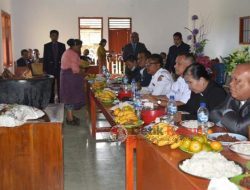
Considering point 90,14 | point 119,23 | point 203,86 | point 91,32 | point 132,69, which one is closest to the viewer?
point 203,86

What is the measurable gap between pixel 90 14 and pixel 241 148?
30.8 feet

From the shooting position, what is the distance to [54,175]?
2.35 metres

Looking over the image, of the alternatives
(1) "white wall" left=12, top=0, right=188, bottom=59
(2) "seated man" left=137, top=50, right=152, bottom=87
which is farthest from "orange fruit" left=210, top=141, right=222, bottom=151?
(1) "white wall" left=12, top=0, right=188, bottom=59

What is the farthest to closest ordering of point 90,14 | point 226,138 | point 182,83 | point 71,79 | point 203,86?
1. point 90,14
2. point 71,79
3. point 182,83
4. point 203,86
5. point 226,138

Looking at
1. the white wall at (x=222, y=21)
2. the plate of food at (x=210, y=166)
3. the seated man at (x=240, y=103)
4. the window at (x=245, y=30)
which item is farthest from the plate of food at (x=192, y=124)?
the white wall at (x=222, y=21)

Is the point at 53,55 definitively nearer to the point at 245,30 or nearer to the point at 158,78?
the point at 158,78

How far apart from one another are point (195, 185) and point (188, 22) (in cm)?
1029

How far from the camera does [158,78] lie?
12.8 ft

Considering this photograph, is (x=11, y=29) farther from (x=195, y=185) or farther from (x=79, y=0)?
(x=195, y=185)

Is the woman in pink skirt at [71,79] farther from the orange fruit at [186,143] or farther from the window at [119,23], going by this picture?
the window at [119,23]

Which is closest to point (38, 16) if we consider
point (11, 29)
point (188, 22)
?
point (11, 29)

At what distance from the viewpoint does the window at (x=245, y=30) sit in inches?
297

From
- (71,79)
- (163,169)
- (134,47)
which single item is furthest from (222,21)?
(163,169)

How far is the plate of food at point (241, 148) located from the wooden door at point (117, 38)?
30.6ft
